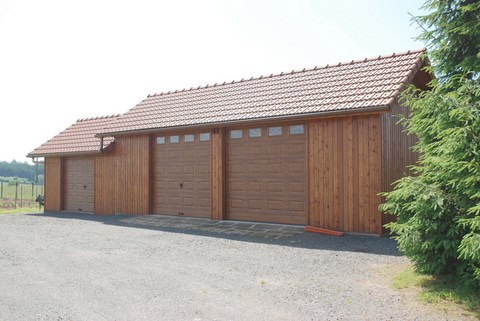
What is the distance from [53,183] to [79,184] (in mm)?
1710

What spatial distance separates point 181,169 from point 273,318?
29.5ft

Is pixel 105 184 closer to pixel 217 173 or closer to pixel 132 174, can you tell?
pixel 132 174

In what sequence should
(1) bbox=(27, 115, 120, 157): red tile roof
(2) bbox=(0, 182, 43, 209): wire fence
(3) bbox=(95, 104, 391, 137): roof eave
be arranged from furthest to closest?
1. (2) bbox=(0, 182, 43, 209): wire fence
2. (1) bbox=(27, 115, 120, 157): red tile roof
3. (3) bbox=(95, 104, 391, 137): roof eave

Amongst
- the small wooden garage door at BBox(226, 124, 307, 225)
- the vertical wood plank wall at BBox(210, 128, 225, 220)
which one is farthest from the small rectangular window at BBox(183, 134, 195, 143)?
the small wooden garage door at BBox(226, 124, 307, 225)

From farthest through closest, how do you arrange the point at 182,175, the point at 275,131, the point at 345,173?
1. the point at 182,175
2. the point at 275,131
3. the point at 345,173

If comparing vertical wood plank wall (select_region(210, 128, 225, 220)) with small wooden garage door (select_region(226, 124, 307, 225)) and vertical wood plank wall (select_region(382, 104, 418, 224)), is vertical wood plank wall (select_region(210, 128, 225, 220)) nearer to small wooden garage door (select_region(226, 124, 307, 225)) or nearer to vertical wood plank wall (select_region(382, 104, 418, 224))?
small wooden garage door (select_region(226, 124, 307, 225))

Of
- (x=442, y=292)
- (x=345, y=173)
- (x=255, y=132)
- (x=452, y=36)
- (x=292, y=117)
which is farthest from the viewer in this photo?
(x=255, y=132)

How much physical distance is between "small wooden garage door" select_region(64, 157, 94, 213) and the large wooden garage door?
3.71 metres

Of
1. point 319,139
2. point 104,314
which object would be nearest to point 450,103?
point 104,314

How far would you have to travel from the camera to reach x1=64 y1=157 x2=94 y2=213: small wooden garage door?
15625mm

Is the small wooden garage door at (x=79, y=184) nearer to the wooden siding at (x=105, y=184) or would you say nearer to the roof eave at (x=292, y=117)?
the wooden siding at (x=105, y=184)

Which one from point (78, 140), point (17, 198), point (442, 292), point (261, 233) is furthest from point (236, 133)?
point (17, 198)

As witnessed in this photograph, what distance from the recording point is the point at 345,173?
9297 mm

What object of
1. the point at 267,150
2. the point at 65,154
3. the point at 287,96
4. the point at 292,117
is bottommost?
the point at 267,150
